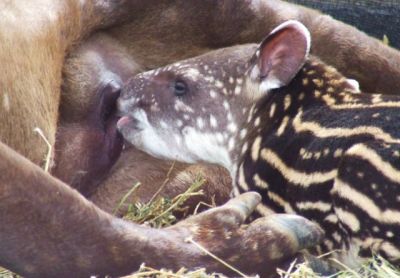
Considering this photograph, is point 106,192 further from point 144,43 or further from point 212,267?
point 212,267

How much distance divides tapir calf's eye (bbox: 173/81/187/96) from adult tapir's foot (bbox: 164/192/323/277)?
28.5 inches

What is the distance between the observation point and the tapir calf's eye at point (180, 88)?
479cm

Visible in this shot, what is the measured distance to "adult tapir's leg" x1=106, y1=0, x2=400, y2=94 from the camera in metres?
5.61

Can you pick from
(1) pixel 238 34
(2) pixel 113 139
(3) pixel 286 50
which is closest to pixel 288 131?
(3) pixel 286 50

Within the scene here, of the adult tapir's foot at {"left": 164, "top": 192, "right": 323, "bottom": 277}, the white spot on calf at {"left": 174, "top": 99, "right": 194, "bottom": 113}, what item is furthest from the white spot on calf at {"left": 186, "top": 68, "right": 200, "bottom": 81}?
the adult tapir's foot at {"left": 164, "top": 192, "right": 323, "bottom": 277}

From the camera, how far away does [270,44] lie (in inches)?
177

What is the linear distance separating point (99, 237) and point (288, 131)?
87 cm

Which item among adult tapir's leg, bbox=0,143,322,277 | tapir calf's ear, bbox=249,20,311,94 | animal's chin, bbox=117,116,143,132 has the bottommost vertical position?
animal's chin, bbox=117,116,143,132

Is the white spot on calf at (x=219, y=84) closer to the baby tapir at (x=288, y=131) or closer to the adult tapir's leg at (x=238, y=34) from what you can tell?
the baby tapir at (x=288, y=131)

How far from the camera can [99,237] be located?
3910 mm

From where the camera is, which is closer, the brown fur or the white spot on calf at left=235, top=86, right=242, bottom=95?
the brown fur

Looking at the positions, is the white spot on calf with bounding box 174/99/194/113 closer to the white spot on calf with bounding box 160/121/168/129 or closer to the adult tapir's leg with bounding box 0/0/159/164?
the white spot on calf with bounding box 160/121/168/129

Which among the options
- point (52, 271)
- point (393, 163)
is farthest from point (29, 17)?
point (393, 163)

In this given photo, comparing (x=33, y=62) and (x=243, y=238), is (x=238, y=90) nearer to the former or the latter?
(x=243, y=238)
